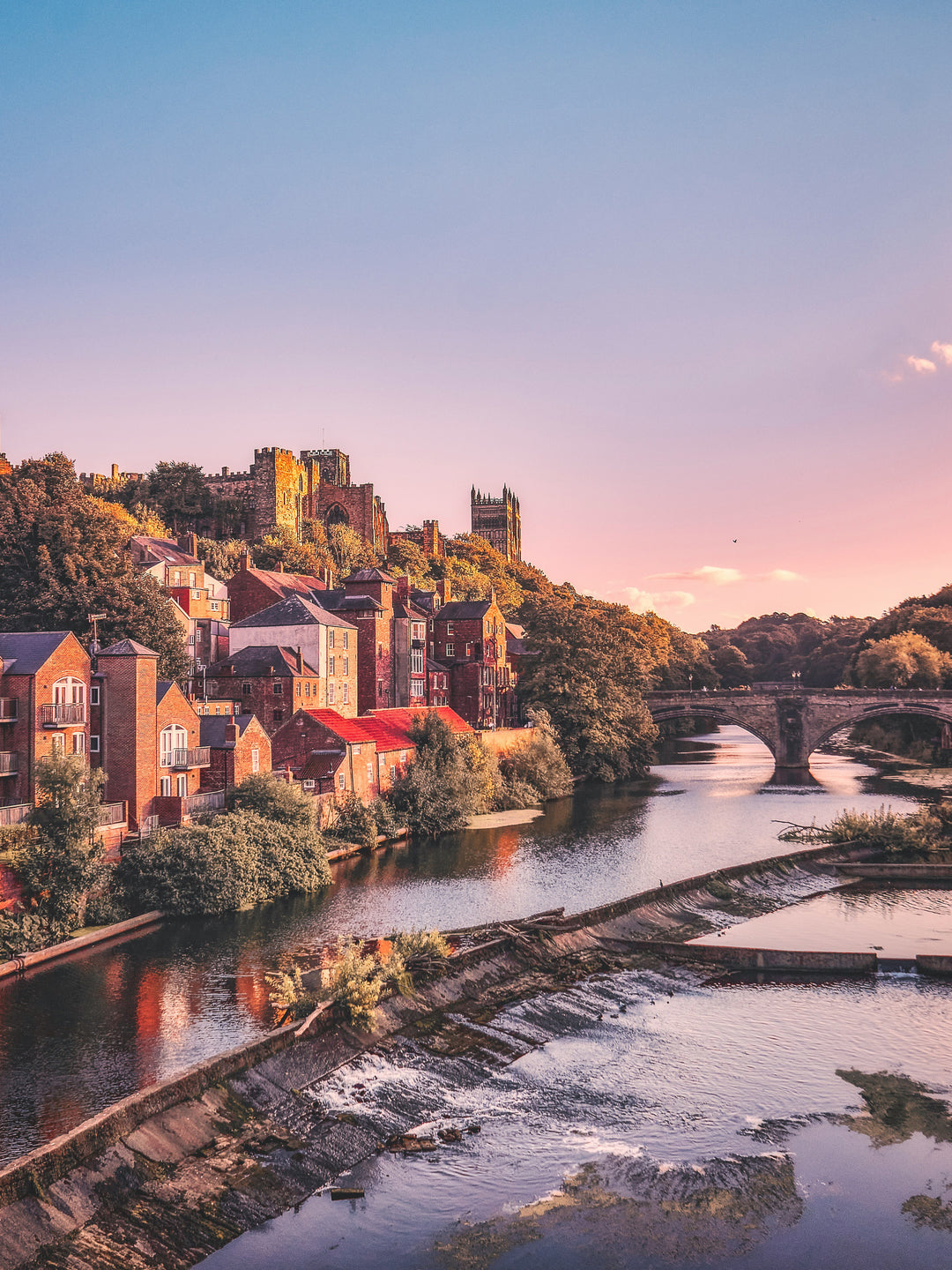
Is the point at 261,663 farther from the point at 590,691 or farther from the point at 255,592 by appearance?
the point at 590,691

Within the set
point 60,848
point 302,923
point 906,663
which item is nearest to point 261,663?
point 302,923

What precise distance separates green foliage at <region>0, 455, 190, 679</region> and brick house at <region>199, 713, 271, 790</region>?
702 centimetres

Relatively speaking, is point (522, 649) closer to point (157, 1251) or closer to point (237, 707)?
point (237, 707)

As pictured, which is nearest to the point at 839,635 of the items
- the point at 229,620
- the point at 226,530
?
the point at 226,530

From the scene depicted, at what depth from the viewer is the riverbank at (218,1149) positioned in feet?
51.0

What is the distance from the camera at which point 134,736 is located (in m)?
37.7

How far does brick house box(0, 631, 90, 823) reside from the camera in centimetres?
3488

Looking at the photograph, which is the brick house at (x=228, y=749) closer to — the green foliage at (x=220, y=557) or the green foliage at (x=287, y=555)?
the green foliage at (x=220, y=557)

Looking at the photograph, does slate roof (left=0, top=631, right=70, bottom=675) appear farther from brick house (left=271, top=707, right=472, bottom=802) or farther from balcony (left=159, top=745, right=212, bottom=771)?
brick house (left=271, top=707, right=472, bottom=802)

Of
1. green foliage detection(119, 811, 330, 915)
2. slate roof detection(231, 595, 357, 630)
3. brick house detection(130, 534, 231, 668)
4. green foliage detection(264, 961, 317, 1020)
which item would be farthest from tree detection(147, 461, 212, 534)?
green foliage detection(264, 961, 317, 1020)

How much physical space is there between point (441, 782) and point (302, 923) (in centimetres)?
2023

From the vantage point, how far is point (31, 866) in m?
31.0

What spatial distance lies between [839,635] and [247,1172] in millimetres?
163619

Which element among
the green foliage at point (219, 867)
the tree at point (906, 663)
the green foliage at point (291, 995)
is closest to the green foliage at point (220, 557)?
the green foliage at point (219, 867)
